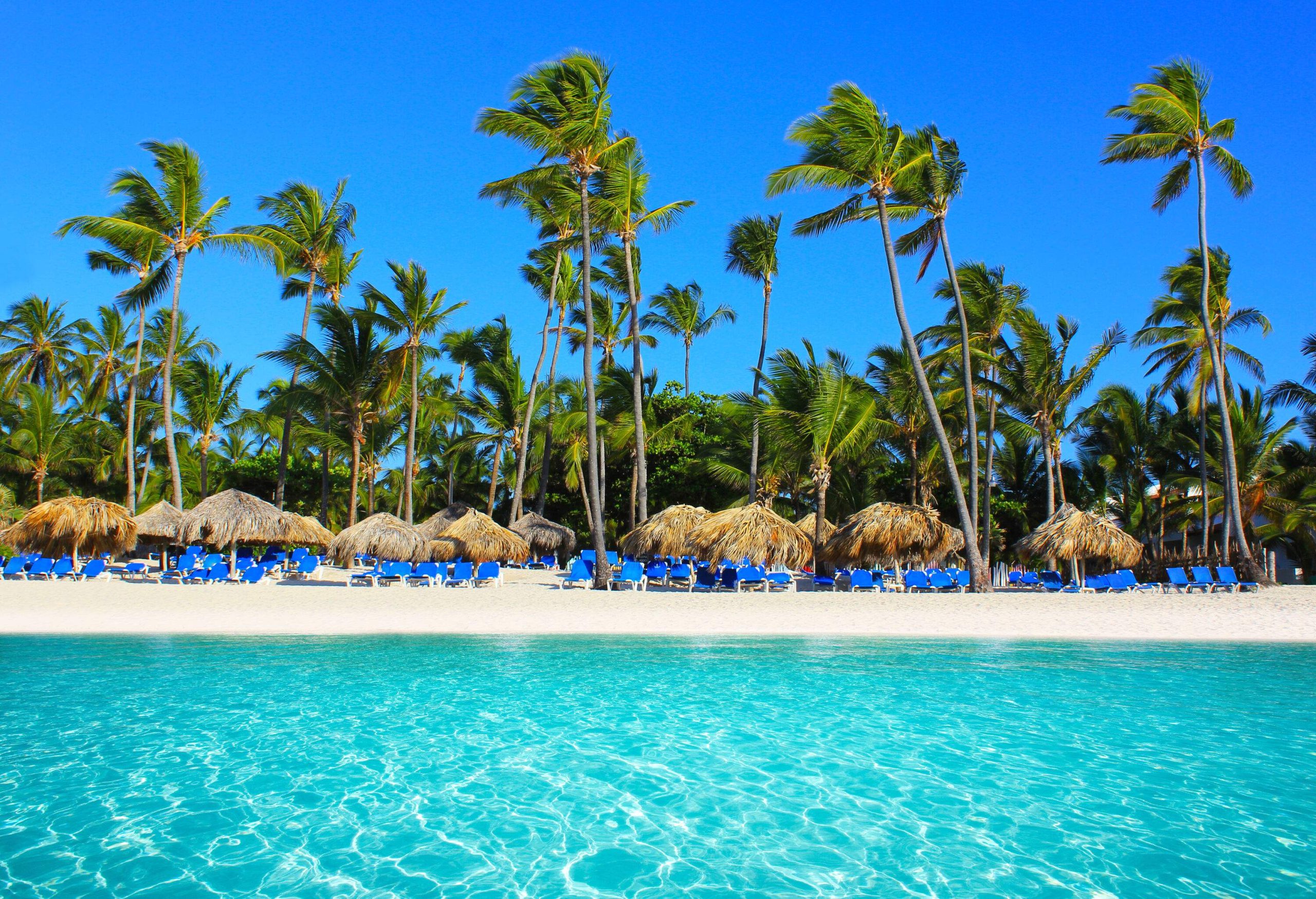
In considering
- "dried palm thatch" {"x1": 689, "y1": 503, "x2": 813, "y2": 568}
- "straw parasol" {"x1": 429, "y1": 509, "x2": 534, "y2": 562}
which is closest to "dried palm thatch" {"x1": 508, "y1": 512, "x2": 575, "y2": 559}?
"straw parasol" {"x1": 429, "y1": 509, "x2": 534, "y2": 562}

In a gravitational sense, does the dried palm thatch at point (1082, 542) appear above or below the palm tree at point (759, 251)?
below

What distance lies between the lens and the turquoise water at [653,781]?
12.2 feet

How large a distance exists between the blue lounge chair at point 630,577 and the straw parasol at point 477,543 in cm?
312

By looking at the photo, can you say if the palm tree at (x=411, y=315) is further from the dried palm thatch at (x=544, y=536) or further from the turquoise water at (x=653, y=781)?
the turquoise water at (x=653, y=781)

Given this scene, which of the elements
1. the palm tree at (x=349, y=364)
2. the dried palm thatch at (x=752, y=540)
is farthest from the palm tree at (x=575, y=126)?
the palm tree at (x=349, y=364)

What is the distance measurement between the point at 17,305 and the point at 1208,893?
4026cm

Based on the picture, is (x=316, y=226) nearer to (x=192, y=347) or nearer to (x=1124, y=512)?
(x=192, y=347)

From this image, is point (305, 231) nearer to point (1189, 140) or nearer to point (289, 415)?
point (289, 415)

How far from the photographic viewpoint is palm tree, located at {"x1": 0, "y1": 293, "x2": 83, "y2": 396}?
3212cm

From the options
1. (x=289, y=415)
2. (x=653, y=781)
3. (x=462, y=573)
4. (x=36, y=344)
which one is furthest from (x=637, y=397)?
(x=36, y=344)

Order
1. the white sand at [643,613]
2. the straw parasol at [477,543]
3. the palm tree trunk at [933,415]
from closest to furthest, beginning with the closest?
the white sand at [643,613] < the palm tree trunk at [933,415] < the straw parasol at [477,543]

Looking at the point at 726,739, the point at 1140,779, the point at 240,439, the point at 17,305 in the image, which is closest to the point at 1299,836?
the point at 1140,779

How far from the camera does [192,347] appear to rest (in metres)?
30.1

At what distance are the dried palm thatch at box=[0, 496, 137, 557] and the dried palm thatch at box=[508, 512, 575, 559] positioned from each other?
31.8ft
